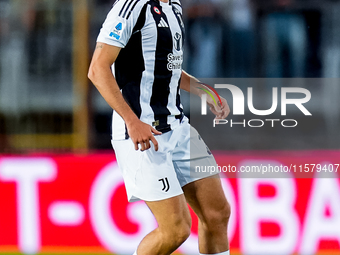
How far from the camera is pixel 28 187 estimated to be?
10.3ft

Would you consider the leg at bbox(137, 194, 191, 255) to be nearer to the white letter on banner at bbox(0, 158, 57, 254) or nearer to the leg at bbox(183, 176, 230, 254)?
the leg at bbox(183, 176, 230, 254)

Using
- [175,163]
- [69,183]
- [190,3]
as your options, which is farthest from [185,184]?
[190,3]

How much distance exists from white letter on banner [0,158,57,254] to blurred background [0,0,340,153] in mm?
557

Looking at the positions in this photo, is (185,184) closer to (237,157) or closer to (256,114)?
(237,157)

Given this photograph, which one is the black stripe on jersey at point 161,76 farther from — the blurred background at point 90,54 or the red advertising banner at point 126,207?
the blurred background at point 90,54

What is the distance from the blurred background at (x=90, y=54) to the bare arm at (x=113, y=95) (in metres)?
2.02

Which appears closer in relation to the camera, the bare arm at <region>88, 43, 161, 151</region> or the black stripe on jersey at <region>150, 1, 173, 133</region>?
the bare arm at <region>88, 43, 161, 151</region>

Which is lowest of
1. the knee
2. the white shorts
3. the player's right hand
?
the knee

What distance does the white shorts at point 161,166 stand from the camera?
193 centimetres

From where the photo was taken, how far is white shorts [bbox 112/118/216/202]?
193cm

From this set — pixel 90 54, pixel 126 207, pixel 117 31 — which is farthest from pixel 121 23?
pixel 90 54

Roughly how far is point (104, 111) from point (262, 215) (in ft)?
5.12

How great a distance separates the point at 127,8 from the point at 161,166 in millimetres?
619

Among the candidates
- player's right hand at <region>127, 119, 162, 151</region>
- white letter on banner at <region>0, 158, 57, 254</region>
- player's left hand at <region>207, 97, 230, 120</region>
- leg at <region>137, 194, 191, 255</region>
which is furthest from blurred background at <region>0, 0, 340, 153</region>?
player's right hand at <region>127, 119, 162, 151</region>
